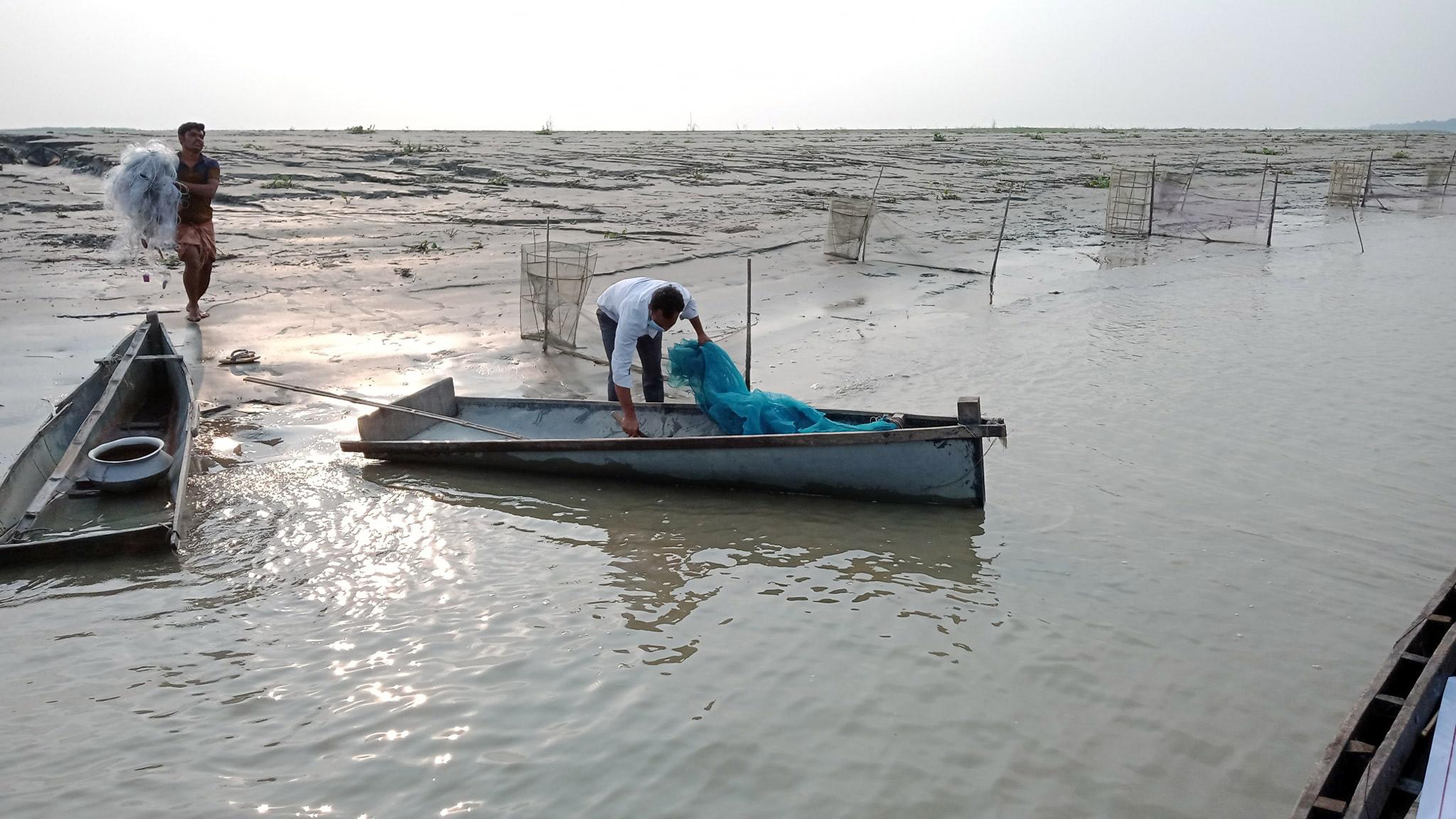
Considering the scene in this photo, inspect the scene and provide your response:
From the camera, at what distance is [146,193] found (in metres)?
8.98

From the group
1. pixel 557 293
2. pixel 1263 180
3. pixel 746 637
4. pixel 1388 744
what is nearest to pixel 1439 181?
pixel 1263 180

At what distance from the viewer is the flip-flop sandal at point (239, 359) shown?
28.0 feet

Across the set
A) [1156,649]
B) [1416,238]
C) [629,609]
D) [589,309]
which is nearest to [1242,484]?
[1156,649]

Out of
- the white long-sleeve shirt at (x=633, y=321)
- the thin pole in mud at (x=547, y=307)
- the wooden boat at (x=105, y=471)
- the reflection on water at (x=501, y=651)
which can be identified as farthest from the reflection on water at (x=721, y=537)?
the thin pole in mud at (x=547, y=307)

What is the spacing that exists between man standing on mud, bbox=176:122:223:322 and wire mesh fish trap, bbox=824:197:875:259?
759 cm

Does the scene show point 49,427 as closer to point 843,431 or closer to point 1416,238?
point 843,431

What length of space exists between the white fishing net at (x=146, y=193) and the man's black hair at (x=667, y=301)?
5.42m

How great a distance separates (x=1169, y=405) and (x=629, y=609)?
17.6ft

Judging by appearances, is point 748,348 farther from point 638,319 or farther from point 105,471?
point 105,471

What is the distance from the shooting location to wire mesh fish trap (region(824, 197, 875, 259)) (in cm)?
1352

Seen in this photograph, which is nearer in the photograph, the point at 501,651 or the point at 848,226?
the point at 501,651

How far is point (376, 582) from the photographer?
5160 millimetres

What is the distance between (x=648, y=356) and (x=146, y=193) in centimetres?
529

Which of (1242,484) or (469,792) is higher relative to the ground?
(1242,484)
